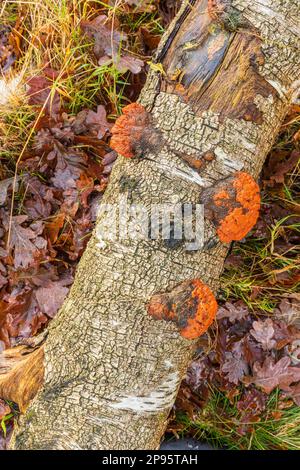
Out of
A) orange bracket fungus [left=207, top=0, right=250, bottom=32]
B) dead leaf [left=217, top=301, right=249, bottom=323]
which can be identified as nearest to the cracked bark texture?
orange bracket fungus [left=207, top=0, right=250, bottom=32]

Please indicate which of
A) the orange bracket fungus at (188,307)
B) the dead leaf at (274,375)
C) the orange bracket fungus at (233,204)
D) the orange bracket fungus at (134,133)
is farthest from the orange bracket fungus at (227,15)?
the dead leaf at (274,375)

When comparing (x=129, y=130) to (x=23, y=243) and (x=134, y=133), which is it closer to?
(x=134, y=133)

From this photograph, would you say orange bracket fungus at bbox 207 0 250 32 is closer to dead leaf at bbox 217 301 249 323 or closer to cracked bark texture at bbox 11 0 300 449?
cracked bark texture at bbox 11 0 300 449

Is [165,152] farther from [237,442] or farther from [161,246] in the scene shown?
[237,442]

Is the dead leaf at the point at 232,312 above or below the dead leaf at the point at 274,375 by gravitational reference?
above

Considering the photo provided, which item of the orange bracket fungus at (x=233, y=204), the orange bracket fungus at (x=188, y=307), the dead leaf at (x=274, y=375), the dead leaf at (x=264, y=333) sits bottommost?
the dead leaf at (x=274, y=375)

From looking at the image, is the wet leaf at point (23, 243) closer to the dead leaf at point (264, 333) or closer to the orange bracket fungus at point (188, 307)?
the orange bracket fungus at point (188, 307)

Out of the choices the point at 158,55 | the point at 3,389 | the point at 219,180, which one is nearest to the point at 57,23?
the point at 158,55

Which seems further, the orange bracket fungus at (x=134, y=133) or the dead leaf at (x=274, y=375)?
the dead leaf at (x=274, y=375)
